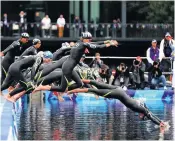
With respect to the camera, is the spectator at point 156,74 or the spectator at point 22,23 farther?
the spectator at point 22,23

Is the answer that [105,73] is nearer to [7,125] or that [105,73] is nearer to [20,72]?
[20,72]

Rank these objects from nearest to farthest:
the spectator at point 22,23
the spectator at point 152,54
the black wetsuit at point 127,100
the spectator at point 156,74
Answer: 1. the black wetsuit at point 127,100
2. the spectator at point 156,74
3. the spectator at point 152,54
4. the spectator at point 22,23

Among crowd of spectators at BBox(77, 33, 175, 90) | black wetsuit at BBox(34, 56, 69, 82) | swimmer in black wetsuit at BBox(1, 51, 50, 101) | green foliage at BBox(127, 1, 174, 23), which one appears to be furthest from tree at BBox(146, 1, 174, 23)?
black wetsuit at BBox(34, 56, 69, 82)

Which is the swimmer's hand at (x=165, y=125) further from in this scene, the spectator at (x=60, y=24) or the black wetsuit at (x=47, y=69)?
the spectator at (x=60, y=24)

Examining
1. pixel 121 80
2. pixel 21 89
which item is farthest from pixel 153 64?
pixel 21 89

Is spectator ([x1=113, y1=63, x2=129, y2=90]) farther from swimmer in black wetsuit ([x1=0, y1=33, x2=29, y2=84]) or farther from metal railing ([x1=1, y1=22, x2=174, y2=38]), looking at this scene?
metal railing ([x1=1, y1=22, x2=174, y2=38])

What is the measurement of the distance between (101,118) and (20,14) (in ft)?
73.2

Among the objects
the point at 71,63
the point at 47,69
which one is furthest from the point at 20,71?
the point at 71,63

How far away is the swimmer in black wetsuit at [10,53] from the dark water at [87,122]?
1.31 m

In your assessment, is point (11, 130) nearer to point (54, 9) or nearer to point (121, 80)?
point (121, 80)

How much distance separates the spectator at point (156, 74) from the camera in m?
27.3

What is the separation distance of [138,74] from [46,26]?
13.9 metres

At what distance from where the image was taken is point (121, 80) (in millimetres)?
27781

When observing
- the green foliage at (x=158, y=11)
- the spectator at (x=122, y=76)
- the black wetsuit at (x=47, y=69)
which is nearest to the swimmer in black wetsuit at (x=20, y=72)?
the black wetsuit at (x=47, y=69)
